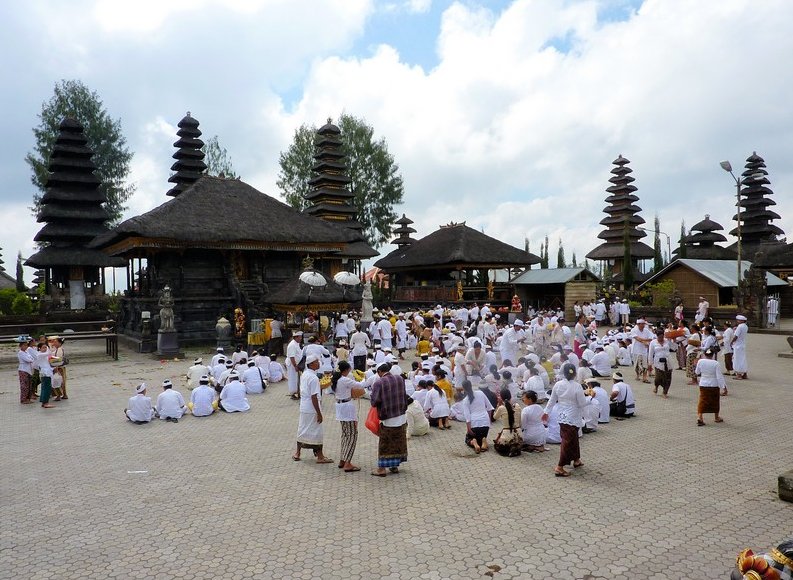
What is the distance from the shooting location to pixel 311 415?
9109 mm

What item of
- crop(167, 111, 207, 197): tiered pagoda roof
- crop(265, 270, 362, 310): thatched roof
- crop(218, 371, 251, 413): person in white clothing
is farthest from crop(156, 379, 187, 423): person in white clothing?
crop(167, 111, 207, 197): tiered pagoda roof

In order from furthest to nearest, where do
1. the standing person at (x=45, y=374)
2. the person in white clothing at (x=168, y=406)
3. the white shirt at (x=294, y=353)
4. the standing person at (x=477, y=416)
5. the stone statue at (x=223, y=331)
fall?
the stone statue at (x=223, y=331), the white shirt at (x=294, y=353), the standing person at (x=45, y=374), the person in white clothing at (x=168, y=406), the standing person at (x=477, y=416)

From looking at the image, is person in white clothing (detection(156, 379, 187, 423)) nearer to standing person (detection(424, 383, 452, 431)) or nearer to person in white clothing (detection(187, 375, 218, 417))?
person in white clothing (detection(187, 375, 218, 417))

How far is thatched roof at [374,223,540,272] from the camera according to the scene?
36531 millimetres

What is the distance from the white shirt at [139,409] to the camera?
11.9m

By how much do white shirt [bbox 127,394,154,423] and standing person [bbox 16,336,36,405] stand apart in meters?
3.84

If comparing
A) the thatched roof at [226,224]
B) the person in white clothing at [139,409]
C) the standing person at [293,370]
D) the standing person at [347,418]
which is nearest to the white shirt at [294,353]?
the standing person at [293,370]

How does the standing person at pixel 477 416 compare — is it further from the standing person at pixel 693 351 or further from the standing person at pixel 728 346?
the standing person at pixel 728 346

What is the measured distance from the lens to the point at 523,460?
923 centimetres

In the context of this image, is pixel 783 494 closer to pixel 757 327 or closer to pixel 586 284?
pixel 757 327

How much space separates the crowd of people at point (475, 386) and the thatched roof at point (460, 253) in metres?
14.9

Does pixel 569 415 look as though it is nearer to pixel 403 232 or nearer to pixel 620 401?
pixel 620 401

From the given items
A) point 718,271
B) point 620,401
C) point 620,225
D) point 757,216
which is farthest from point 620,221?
point 620,401

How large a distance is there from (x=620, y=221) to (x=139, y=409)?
51.9 m
